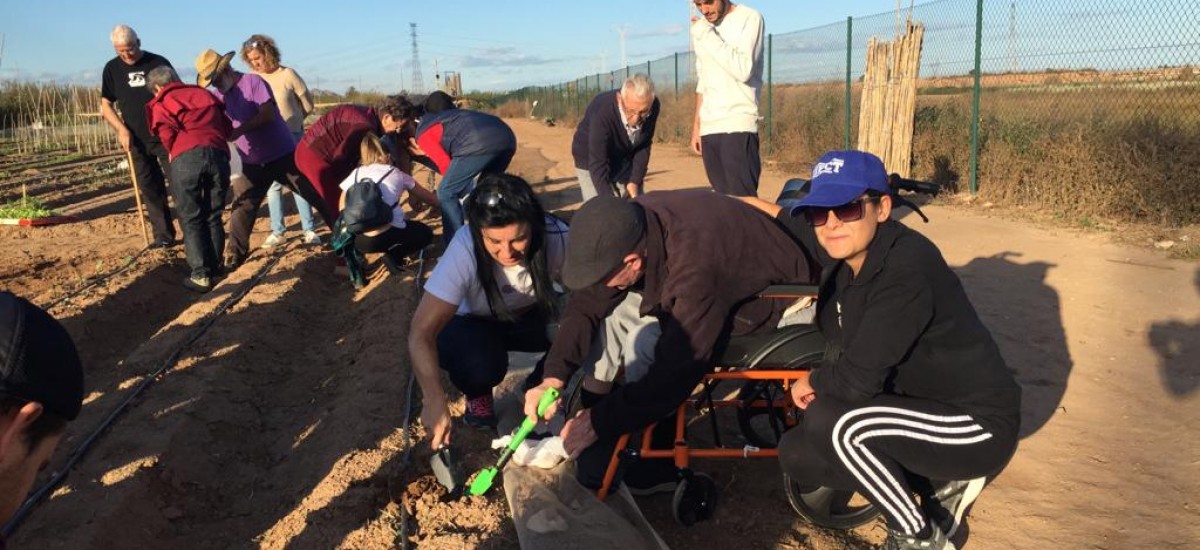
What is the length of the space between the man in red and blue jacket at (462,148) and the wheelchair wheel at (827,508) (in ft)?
11.9

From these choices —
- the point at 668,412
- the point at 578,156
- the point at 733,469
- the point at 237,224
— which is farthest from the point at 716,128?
the point at 237,224

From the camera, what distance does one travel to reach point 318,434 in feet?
14.7

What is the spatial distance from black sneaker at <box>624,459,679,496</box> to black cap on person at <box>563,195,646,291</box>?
0.90 meters

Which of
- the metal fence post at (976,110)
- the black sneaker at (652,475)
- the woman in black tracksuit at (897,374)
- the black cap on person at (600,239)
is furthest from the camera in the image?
the metal fence post at (976,110)

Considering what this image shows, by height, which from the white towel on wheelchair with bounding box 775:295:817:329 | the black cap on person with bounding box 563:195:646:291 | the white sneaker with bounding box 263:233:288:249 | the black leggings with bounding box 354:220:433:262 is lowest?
the white sneaker with bounding box 263:233:288:249

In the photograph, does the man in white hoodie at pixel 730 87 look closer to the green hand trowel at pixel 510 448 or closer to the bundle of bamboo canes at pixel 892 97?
the green hand trowel at pixel 510 448

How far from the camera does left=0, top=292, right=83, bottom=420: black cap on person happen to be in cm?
115

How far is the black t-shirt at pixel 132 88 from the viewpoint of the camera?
7.49m

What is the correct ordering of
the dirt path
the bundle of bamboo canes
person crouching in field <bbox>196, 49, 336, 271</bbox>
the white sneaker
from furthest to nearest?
the bundle of bamboo canes
the white sneaker
person crouching in field <bbox>196, 49, 336, 271</bbox>
the dirt path

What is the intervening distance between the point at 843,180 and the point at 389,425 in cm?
260

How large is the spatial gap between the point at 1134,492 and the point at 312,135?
5.97 metres

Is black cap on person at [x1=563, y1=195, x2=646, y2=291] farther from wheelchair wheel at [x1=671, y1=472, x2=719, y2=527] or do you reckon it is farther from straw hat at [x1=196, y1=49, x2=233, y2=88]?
straw hat at [x1=196, y1=49, x2=233, y2=88]

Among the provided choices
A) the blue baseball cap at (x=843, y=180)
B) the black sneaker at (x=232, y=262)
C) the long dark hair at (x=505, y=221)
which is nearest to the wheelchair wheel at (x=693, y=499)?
the long dark hair at (x=505, y=221)

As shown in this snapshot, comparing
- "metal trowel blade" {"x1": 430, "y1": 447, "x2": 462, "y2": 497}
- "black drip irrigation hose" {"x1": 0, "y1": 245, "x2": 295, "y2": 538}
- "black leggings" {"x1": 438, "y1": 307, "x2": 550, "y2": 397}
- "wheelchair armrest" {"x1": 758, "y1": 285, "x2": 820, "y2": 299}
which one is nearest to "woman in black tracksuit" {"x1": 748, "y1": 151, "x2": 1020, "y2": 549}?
"wheelchair armrest" {"x1": 758, "y1": 285, "x2": 820, "y2": 299}
